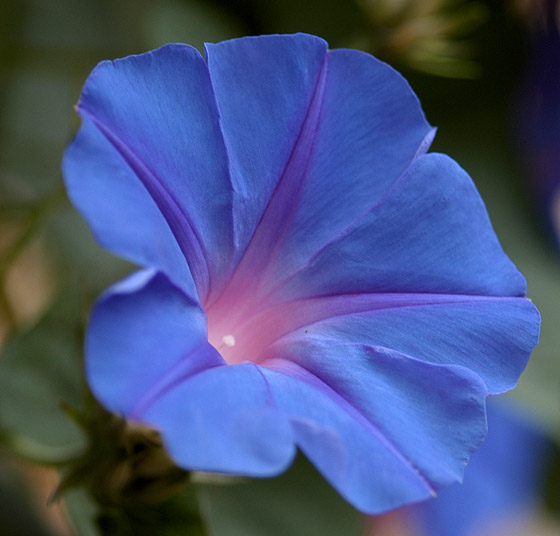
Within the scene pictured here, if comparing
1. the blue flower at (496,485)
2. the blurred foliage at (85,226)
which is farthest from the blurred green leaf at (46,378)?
the blue flower at (496,485)

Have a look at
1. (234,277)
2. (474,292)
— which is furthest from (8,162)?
(474,292)

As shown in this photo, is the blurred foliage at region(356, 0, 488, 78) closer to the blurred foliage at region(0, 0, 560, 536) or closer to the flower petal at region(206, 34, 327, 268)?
the blurred foliage at region(0, 0, 560, 536)

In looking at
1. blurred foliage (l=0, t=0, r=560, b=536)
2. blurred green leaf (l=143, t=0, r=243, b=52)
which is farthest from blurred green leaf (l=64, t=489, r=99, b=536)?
blurred green leaf (l=143, t=0, r=243, b=52)

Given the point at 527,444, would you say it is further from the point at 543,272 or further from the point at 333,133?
the point at 333,133

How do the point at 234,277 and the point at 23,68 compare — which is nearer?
the point at 234,277

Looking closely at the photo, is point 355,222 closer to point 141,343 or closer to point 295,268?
point 295,268

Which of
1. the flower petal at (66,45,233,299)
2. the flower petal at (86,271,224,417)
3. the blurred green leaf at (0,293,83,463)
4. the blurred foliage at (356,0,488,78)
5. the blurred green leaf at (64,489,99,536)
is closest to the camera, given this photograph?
the flower petal at (86,271,224,417)

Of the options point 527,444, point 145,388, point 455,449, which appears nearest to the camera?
point 145,388

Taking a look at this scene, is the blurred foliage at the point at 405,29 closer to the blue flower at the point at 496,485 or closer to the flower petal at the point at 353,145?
the flower petal at the point at 353,145
